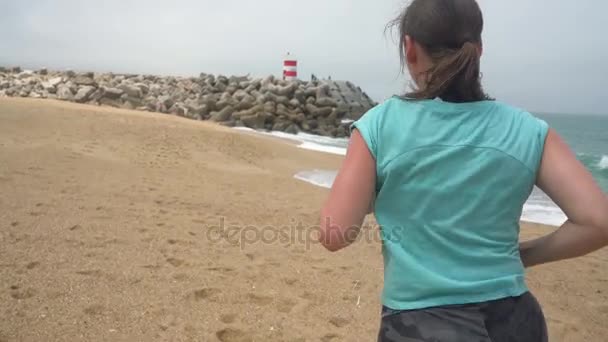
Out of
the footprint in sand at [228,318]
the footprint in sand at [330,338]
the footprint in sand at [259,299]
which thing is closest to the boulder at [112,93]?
the footprint in sand at [259,299]

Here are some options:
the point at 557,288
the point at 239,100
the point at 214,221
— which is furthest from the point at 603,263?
the point at 239,100

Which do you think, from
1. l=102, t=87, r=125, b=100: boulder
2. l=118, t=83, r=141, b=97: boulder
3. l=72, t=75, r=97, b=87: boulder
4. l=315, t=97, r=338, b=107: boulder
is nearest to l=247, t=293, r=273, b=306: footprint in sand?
l=102, t=87, r=125, b=100: boulder

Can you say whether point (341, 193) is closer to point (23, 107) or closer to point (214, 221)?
point (214, 221)

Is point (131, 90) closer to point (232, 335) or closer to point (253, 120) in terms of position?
point (253, 120)

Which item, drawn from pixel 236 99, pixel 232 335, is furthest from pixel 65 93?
pixel 232 335

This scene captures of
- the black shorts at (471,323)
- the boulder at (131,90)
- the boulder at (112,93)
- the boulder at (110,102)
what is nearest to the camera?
the black shorts at (471,323)

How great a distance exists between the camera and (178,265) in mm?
3461

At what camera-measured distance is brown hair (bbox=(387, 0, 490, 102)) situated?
1.11 metres

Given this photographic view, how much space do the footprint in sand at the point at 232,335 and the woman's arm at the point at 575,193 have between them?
6.21 feet

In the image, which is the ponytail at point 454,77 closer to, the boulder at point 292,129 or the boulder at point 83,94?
the boulder at point 292,129

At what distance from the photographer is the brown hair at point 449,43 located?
3.63ft

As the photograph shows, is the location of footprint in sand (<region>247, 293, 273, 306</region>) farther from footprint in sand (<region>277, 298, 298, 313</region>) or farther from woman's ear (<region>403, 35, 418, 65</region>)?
woman's ear (<region>403, 35, 418, 65</region>)

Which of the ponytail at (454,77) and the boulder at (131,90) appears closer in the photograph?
the ponytail at (454,77)

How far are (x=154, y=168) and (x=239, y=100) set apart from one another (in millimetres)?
13115
